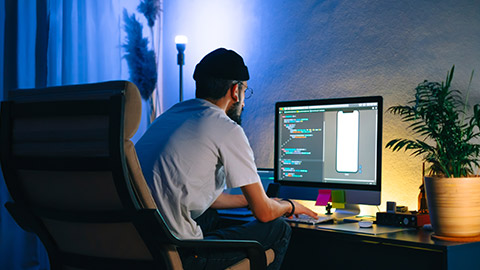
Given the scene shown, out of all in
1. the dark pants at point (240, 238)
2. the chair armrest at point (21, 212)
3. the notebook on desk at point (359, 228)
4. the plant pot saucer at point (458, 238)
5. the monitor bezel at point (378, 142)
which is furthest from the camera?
the monitor bezel at point (378, 142)

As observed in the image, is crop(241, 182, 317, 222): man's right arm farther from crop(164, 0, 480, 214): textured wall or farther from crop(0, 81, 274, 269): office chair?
crop(164, 0, 480, 214): textured wall

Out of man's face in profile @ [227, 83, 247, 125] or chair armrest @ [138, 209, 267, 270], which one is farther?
man's face in profile @ [227, 83, 247, 125]

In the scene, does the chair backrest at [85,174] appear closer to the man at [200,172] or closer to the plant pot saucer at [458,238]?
the man at [200,172]

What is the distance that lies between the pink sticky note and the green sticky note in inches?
1.0

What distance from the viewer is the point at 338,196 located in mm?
2275

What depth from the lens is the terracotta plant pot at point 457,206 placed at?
1.67m

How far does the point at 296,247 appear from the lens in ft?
7.23

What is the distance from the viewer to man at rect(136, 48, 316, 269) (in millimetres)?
1593

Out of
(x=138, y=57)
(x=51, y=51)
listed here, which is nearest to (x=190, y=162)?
(x=51, y=51)

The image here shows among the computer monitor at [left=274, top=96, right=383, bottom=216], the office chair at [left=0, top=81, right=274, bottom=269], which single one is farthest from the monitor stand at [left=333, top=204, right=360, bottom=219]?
the office chair at [left=0, top=81, right=274, bottom=269]

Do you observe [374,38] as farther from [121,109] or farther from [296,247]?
[121,109]

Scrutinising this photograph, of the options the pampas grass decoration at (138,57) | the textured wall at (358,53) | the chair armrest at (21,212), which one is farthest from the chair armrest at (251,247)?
the pampas grass decoration at (138,57)

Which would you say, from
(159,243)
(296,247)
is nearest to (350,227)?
(296,247)

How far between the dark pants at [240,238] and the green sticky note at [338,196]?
51 cm
